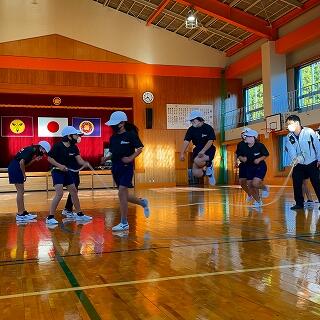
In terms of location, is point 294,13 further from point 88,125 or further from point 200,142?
point 200,142

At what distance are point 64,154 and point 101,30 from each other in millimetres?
15869

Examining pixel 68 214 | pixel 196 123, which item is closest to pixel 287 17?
pixel 196 123

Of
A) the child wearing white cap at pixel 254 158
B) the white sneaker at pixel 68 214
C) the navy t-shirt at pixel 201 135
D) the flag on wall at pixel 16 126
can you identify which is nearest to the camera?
the navy t-shirt at pixel 201 135

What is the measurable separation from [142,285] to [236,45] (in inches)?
818

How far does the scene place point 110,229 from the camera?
5.67 meters

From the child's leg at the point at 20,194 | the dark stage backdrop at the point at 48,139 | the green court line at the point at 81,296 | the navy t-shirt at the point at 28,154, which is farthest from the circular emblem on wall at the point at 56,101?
the green court line at the point at 81,296

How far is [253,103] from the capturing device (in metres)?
22.0

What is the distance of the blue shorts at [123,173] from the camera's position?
5281 millimetres

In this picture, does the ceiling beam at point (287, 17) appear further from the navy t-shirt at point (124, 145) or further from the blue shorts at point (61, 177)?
the navy t-shirt at point (124, 145)

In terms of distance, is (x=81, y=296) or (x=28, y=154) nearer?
(x=81, y=296)

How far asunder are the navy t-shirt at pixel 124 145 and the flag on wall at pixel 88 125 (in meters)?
17.0

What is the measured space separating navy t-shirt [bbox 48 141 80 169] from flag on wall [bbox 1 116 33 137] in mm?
15384

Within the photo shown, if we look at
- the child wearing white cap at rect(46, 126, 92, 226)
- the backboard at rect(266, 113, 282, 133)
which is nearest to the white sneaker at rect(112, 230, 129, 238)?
the child wearing white cap at rect(46, 126, 92, 226)

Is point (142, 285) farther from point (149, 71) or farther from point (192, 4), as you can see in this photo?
point (149, 71)
